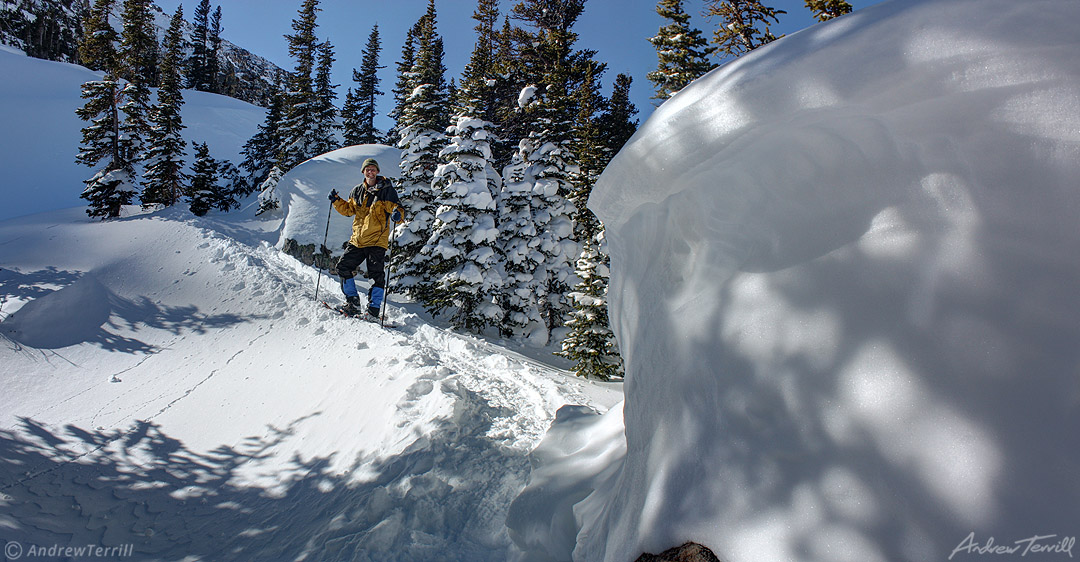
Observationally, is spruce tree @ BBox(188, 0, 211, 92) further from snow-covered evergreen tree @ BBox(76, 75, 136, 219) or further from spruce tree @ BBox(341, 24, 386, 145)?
snow-covered evergreen tree @ BBox(76, 75, 136, 219)

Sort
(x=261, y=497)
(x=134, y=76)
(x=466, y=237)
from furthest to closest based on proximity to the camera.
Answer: (x=134, y=76) < (x=466, y=237) < (x=261, y=497)

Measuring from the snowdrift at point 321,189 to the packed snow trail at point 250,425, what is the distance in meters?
8.70

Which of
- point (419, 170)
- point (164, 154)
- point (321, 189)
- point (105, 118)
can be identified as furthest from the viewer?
point (164, 154)

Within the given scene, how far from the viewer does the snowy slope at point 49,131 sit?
2805 cm

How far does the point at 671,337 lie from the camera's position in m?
2.08

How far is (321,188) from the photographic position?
18609 mm

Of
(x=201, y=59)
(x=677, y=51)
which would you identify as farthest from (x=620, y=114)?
(x=201, y=59)

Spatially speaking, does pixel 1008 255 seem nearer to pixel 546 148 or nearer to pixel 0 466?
pixel 0 466

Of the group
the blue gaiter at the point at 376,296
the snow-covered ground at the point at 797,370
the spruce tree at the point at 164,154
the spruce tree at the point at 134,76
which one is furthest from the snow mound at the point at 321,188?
the snow-covered ground at the point at 797,370

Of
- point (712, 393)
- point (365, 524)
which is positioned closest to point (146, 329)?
point (365, 524)

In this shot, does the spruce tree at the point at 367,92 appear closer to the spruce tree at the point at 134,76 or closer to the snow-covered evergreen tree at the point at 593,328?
the spruce tree at the point at 134,76

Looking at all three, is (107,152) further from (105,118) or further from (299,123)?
(299,123)

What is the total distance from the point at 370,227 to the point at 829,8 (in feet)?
41.5

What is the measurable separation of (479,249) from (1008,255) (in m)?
11.4
